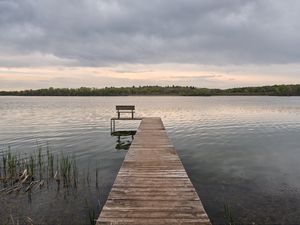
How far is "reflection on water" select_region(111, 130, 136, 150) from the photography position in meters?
17.9

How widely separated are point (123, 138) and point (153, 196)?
15.0 metres

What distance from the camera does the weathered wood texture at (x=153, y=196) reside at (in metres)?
5.25

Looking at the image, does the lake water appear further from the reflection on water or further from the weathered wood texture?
the weathered wood texture

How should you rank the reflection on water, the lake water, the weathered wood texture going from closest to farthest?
1. the weathered wood texture
2. the lake water
3. the reflection on water

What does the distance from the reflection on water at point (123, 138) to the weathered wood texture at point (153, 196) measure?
25.4 feet

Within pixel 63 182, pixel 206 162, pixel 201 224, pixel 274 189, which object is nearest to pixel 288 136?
pixel 206 162

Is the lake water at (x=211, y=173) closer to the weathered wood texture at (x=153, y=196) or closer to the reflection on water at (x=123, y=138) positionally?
the reflection on water at (x=123, y=138)

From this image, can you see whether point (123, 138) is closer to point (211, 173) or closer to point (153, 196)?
point (211, 173)

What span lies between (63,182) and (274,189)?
734 cm

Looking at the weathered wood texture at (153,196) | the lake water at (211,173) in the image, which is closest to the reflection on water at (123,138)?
the lake water at (211,173)

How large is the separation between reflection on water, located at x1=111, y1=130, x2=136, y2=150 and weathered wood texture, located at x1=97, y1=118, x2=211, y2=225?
7.75 m

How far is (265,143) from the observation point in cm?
1842

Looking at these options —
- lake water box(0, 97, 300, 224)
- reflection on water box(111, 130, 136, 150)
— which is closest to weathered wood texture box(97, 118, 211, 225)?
lake water box(0, 97, 300, 224)

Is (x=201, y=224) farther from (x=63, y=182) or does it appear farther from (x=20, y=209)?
(x=63, y=182)
